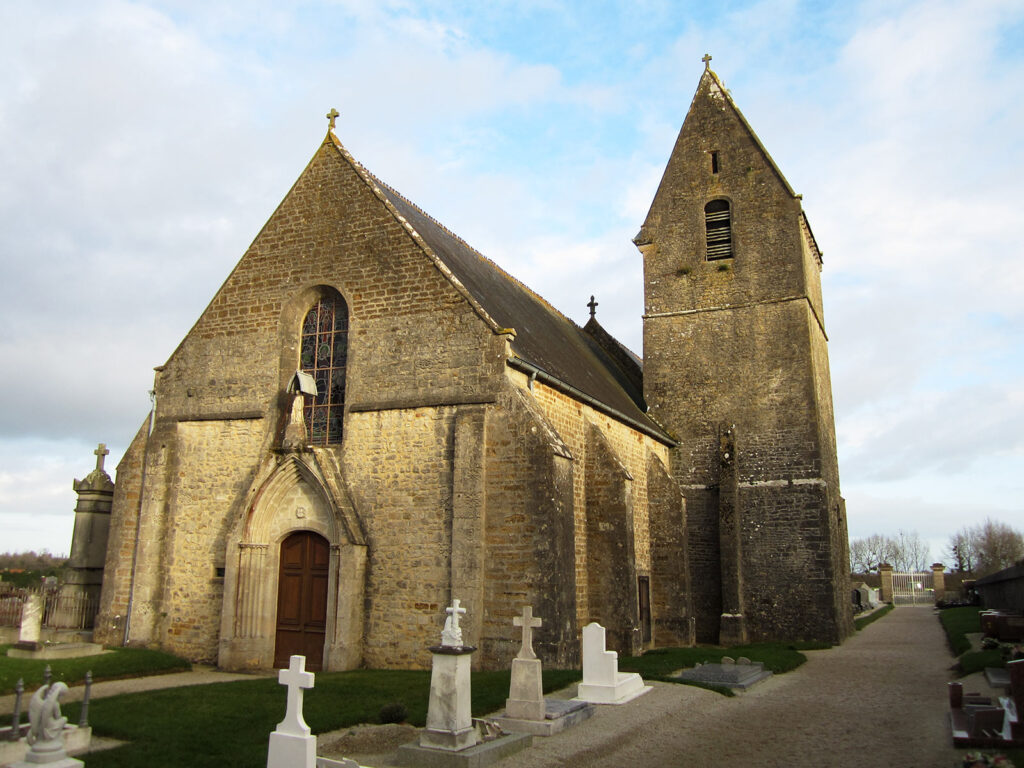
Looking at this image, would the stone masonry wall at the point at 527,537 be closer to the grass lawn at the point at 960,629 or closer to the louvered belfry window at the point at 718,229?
the grass lawn at the point at 960,629

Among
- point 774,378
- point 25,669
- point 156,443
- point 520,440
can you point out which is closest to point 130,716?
point 25,669

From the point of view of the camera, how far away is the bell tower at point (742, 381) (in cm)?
1995

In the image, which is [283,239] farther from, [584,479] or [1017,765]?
[1017,765]

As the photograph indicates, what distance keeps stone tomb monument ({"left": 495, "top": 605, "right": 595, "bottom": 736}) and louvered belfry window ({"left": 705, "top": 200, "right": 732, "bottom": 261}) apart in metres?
16.4

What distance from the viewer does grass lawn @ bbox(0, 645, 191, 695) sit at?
451 inches

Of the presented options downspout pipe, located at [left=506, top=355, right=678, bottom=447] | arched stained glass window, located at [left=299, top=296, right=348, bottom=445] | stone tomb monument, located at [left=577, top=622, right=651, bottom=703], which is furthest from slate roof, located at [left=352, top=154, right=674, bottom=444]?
stone tomb monument, located at [left=577, top=622, right=651, bottom=703]

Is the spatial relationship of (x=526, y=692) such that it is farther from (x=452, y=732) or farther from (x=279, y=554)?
(x=279, y=554)

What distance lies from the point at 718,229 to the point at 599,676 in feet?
52.7

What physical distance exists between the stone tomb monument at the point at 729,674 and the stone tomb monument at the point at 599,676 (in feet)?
6.27

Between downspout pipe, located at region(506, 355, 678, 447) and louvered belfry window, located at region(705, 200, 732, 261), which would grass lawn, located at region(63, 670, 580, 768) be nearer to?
downspout pipe, located at region(506, 355, 678, 447)

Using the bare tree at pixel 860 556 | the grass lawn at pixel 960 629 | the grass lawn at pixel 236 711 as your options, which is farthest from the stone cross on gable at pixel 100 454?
the bare tree at pixel 860 556

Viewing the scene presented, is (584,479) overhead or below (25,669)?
overhead

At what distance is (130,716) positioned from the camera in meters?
9.16

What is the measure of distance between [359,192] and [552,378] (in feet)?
17.8
